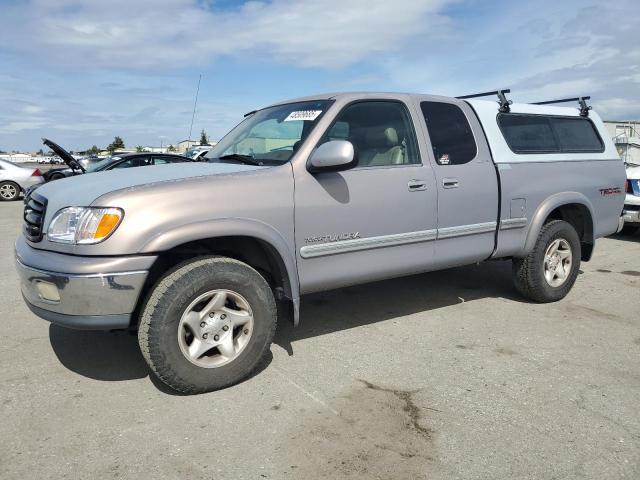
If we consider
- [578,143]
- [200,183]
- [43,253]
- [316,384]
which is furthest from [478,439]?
[578,143]

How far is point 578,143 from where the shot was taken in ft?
17.6

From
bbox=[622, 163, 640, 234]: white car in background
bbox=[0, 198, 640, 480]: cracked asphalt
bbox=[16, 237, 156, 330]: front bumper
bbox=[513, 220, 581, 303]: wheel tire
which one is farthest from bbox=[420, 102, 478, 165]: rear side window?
bbox=[622, 163, 640, 234]: white car in background

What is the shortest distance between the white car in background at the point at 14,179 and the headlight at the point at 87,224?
14.3 metres

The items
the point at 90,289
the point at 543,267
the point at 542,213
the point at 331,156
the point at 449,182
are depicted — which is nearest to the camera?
the point at 90,289

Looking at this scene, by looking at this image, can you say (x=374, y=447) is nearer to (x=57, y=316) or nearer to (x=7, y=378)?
(x=57, y=316)

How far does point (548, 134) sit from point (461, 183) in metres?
1.50

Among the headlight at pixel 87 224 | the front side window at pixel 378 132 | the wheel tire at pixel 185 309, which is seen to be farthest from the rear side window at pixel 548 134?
the headlight at pixel 87 224

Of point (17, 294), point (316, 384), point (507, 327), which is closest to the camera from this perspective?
point (316, 384)

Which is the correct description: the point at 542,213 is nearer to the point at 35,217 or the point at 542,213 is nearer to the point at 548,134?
the point at 548,134

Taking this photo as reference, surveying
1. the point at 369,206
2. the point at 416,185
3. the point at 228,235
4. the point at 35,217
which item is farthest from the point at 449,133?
the point at 35,217

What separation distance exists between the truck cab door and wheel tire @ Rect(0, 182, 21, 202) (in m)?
14.9

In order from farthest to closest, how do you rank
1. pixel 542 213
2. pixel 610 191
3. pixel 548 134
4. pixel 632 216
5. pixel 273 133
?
pixel 632 216 < pixel 610 191 < pixel 548 134 < pixel 542 213 < pixel 273 133

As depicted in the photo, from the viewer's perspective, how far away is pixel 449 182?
4.18 m

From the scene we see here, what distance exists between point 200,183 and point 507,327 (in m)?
2.84
